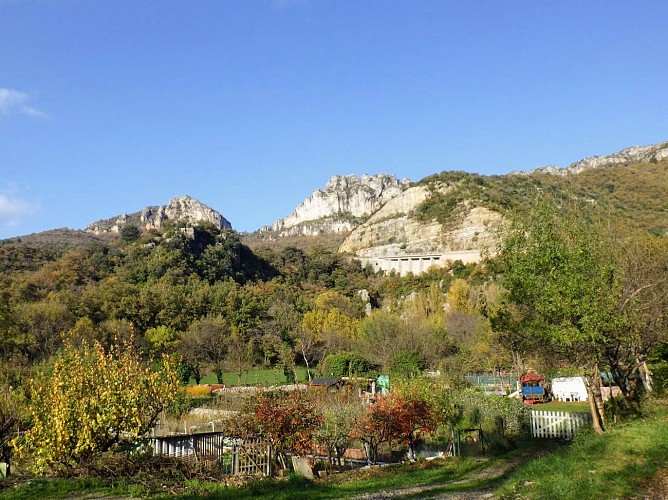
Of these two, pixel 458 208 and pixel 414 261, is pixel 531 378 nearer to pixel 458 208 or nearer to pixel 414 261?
pixel 414 261

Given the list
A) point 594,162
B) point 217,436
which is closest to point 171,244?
point 217,436

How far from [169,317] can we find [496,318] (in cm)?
4384

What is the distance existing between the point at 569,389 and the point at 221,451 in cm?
2090

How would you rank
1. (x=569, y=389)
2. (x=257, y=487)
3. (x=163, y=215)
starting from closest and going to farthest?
(x=257, y=487)
(x=569, y=389)
(x=163, y=215)

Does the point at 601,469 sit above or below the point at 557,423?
above

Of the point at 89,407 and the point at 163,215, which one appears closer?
the point at 89,407

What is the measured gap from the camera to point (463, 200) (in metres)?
94.2

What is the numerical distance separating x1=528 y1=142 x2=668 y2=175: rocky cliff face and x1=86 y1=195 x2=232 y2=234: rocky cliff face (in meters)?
83.1

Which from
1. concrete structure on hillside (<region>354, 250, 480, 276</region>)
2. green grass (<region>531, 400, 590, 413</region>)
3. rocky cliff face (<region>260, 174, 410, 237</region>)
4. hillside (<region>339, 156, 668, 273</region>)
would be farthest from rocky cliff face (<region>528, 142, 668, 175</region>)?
green grass (<region>531, 400, 590, 413</region>)

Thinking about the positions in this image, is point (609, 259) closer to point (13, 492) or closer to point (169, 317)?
point (13, 492)

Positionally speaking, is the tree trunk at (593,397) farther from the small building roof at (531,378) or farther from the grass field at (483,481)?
the small building roof at (531,378)

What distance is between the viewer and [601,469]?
26.4 ft

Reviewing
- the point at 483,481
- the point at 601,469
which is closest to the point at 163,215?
the point at 483,481

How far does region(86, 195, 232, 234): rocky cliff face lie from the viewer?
130250 mm
